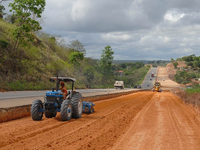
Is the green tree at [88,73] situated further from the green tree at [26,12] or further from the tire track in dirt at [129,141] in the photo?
the tire track in dirt at [129,141]

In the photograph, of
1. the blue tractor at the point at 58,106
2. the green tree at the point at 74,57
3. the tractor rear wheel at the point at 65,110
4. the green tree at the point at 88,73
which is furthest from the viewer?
the green tree at the point at 88,73

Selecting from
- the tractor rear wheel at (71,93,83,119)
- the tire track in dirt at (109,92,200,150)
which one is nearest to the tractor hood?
the tractor rear wheel at (71,93,83,119)

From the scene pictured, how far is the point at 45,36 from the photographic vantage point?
7575 centimetres

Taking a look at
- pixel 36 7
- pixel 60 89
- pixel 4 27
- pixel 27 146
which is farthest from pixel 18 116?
pixel 4 27

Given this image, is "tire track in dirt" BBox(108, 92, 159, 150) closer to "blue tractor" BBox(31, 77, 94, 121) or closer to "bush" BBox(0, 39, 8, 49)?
"blue tractor" BBox(31, 77, 94, 121)

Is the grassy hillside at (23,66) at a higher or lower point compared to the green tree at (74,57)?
Result: lower

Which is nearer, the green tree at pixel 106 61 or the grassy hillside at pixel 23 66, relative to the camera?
the grassy hillside at pixel 23 66

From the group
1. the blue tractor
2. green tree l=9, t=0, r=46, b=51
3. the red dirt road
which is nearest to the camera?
the red dirt road

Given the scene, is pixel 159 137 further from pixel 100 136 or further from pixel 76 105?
pixel 76 105

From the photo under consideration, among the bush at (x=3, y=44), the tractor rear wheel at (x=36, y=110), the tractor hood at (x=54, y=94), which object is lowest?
the tractor rear wheel at (x=36, y=110)

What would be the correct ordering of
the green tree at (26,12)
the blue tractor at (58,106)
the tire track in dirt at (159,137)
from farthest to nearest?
the green tree at (26,12) → the blue tractor at (58,106) → the tire track in dirt at (159,137)

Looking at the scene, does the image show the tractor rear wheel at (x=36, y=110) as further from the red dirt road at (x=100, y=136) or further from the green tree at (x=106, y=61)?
the green tree at (x=106, y=61)

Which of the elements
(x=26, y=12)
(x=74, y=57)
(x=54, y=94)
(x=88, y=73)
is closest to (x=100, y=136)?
(x=54, y=94)

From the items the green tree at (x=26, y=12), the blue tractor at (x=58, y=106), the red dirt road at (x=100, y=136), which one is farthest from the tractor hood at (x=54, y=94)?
the green tree at (x=26, y=12)
